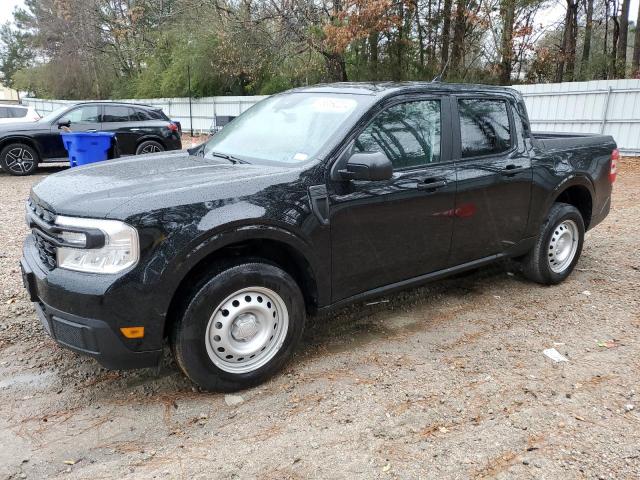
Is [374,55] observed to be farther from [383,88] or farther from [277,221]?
[277,221]

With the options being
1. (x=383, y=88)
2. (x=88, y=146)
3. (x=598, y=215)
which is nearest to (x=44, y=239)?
(x=383, y=88)

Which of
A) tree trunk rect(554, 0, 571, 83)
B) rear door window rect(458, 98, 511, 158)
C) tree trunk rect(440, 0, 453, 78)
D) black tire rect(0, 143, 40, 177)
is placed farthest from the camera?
tree trunk rect(554, 0, 571, 83)

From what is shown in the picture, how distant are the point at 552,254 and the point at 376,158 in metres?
2.74

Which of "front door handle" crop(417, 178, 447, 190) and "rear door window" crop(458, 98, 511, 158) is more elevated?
"rear door window" crop(458, 98, 511, 158)

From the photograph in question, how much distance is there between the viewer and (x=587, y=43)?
21312mm

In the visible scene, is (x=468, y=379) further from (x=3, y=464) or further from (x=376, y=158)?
(x=3, y=464)

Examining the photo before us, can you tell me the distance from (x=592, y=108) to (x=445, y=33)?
6.89 m

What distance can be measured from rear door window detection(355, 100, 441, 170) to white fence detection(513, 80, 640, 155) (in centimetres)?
1238

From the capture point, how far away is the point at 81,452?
2.64m

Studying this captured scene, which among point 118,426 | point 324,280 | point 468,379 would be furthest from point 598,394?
point 118,426

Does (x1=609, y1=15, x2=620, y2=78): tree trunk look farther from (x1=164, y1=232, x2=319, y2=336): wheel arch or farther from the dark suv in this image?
(x1=164, y1=232, x2=319, y2=336): wheel arch

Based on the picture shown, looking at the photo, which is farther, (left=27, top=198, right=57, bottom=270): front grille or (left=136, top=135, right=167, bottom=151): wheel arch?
(left=136, top=135, right=167, bottom=151): wheel arch

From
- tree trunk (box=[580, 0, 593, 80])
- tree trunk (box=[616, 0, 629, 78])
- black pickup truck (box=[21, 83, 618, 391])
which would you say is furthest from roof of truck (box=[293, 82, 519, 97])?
tree trunk (box=[616, 0, 629, 78])

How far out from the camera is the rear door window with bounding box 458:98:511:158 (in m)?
4.11
